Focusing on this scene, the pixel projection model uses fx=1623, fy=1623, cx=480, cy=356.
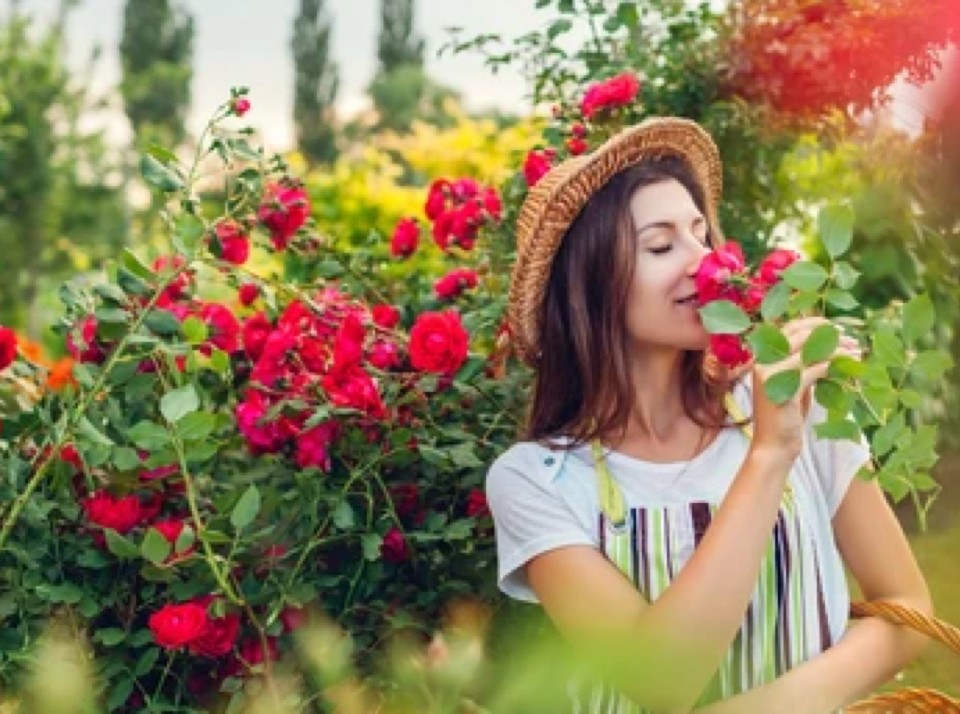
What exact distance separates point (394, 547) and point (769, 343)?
→ 0.98 metres

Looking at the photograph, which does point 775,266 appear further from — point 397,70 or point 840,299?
point 397,70

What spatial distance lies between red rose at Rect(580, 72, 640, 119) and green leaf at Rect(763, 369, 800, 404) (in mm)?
1288

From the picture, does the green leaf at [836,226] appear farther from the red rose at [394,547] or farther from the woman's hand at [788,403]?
the red rose at [394,547]

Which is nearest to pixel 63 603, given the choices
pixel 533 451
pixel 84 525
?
pixel 84 525

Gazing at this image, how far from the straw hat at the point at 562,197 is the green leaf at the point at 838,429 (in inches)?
20.2

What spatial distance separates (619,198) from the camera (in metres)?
1.92

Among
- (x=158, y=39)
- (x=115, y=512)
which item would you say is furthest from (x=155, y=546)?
(x=158, y=39)

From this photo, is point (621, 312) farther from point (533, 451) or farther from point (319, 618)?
point (319, 618)

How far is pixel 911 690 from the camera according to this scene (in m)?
1.86

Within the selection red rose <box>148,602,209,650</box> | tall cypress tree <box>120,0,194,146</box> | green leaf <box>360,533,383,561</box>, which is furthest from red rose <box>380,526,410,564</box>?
tall cypress tree <box>120,0,194,146</box>

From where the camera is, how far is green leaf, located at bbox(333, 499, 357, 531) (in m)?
2.17

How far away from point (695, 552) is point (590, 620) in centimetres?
15

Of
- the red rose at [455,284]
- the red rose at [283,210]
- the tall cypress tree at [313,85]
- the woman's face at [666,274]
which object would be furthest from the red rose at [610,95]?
the tall cypress tree at [313,85]

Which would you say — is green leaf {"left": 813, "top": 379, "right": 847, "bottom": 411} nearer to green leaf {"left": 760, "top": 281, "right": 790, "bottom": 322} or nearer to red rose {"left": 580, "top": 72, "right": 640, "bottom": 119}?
green leaf {"left": 760, "top": 281, "right": 790, "bottom": 322}
